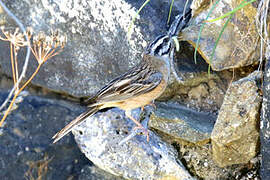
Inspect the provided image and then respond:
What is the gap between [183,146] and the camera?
4.12m

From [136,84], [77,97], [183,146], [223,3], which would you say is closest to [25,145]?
[77,97]

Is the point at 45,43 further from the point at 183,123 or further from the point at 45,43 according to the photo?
the point at 183,123

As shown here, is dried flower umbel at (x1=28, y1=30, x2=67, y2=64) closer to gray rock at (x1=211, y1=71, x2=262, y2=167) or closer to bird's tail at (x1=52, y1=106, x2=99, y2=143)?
bird's tail at (x1=52, y1=106, x2=99, y2=143)

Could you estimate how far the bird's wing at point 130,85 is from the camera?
13.6ft

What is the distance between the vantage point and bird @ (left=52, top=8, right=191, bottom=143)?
4.15 metres

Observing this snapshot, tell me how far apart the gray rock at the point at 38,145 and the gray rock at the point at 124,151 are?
0.54 meters

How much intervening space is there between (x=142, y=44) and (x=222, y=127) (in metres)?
1.28

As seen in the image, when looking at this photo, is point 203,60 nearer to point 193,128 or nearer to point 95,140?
point 193,128

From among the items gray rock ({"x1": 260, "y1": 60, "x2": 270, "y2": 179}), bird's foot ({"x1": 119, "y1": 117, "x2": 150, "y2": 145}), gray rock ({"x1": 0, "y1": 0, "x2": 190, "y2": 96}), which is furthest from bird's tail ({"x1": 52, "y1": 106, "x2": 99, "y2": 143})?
gray rock ({"x1": 260, "y1": 60, "x2": 270, "y2": 179})

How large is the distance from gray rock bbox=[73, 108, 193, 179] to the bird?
126mm

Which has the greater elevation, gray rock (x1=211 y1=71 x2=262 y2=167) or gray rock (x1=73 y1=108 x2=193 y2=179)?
gray rock (x1=211 y1=71 x2=262 y2=167)

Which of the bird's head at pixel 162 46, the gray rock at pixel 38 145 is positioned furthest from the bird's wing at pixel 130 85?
the gray rock at pixel 38 145

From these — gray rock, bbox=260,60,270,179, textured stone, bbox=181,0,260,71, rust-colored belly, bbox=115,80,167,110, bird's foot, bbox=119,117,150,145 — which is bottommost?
→ bird's foot, bbox=119,117,150,145

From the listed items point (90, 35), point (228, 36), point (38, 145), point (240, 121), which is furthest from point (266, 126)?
point (38, 145)
